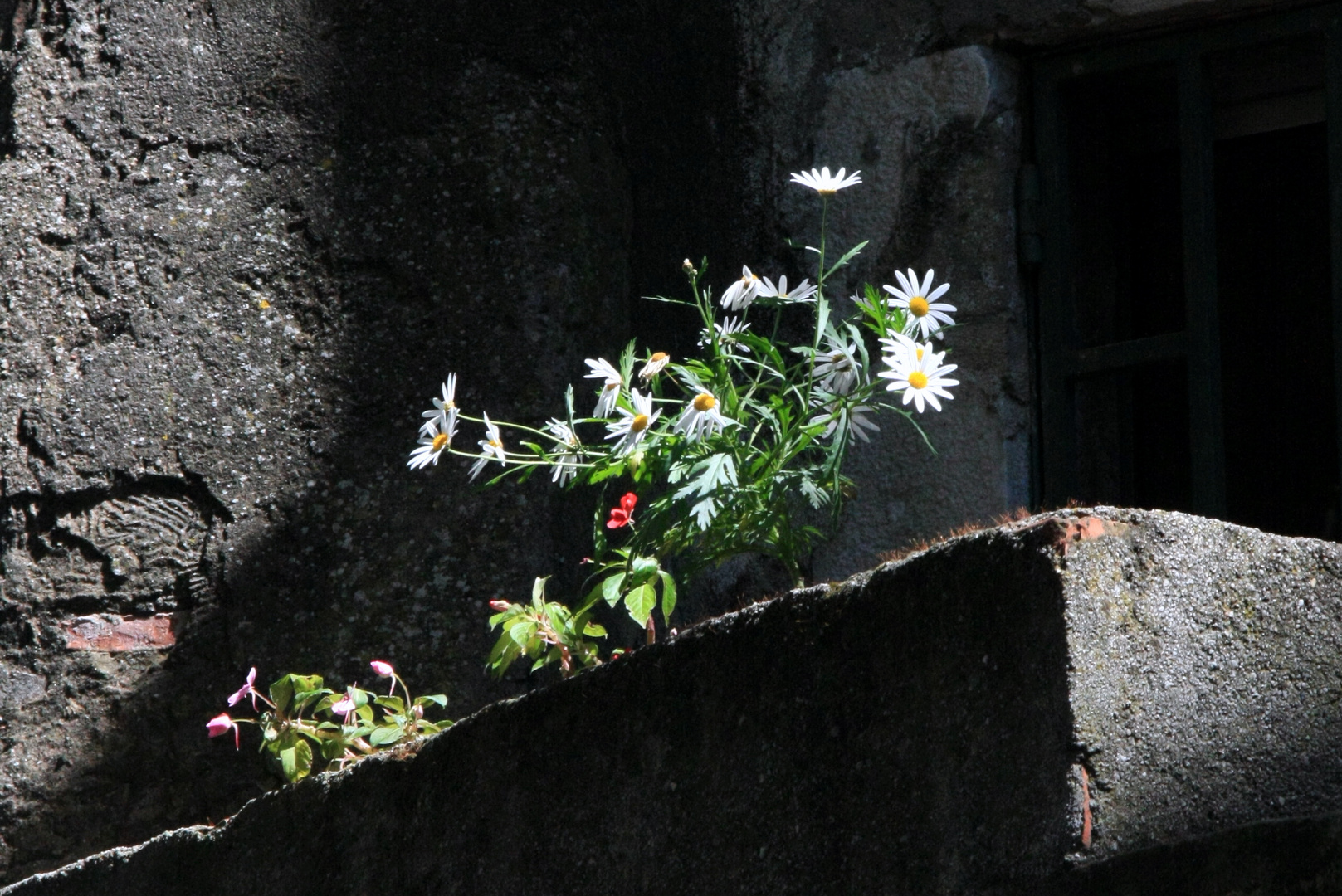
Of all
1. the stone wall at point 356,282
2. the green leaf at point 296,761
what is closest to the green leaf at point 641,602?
the green leaf at point 296,761

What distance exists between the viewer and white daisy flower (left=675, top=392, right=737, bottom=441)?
1.91m

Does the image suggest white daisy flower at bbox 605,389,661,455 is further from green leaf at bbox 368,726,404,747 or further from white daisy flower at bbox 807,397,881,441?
green leaf at bbox 368,726,404,747

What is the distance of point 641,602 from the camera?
1890 millimetres

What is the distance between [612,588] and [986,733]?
597mm

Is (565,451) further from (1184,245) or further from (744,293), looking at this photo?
(1184,245)

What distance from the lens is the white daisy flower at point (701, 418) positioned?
6.27ft

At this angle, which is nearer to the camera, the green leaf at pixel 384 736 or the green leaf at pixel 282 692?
the green leaf at pixel 384 736

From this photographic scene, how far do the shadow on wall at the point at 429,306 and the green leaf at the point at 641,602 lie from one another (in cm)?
75

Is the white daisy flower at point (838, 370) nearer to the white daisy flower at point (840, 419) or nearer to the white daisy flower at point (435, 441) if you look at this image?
the white daisy flower at point (840, 419)

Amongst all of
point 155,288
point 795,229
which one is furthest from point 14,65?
point 795,229

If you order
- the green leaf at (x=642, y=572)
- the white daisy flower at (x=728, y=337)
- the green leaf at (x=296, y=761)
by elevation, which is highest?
the white daisy flower at (x=728, y=337)

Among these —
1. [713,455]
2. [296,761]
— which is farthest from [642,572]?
[296,761]

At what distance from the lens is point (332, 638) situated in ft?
8.72

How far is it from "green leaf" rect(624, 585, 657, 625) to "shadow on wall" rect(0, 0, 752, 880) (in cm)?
75
